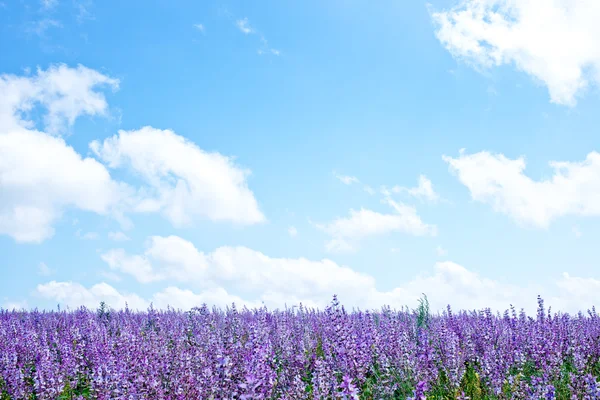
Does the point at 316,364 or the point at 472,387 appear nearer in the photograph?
the point at 316,364

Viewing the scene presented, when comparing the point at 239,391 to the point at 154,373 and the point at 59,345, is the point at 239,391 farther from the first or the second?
the point at 59,345

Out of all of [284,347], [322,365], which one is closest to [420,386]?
[322,365]

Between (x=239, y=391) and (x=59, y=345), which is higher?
(x=59, y=345)

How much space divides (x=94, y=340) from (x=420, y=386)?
992 cm

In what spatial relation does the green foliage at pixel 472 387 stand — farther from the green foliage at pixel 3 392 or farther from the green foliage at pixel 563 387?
the green foliage at pixel 3 392

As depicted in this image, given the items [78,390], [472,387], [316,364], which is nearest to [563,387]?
[472,387]

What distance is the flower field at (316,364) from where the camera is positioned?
6.43 m

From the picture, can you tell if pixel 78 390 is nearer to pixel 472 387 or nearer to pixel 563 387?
pixel 472 387

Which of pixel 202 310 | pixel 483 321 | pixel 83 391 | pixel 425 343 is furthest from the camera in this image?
pixel 202 310

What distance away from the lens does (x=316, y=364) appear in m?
6.25

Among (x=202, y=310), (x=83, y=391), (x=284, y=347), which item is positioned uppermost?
(x=202, y=310)

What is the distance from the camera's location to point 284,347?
11.2 m

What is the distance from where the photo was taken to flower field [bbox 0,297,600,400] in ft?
21.1

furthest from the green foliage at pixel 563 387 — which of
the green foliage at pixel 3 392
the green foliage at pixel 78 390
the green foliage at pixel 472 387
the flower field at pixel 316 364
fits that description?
the green foliage at pixel 3 392
